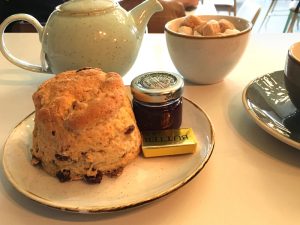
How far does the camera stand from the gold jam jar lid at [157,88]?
1.47ft

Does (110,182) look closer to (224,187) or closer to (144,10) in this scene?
(224,187)

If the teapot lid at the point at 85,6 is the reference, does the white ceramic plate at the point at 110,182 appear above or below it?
below

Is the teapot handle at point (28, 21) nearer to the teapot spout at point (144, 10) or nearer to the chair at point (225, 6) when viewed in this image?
the teapot spout at point (144, 10)

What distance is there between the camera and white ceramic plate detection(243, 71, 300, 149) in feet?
1.50

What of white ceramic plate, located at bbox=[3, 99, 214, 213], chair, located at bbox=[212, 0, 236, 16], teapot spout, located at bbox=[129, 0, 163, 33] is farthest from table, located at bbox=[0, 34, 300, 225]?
chair, located at bbox=[212, 0, 236, 16]

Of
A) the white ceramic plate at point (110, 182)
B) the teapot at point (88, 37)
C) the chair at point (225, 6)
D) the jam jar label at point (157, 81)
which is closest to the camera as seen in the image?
the white ceramic plate at point (110, 182)

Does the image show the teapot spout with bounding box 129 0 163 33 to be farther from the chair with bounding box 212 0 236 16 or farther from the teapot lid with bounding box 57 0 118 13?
the chair with bounding box 212 0 236 16

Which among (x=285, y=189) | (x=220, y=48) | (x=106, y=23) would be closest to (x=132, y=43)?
(x=106, y=23)

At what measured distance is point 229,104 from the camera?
605 millimetres

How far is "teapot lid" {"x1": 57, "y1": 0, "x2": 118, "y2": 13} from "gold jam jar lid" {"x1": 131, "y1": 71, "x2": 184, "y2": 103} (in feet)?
0.66

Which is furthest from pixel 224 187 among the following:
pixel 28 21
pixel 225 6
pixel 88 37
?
pixel 225 6

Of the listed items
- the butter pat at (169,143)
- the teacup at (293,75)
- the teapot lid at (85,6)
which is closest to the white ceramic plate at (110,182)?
the butter pat at (169,143)

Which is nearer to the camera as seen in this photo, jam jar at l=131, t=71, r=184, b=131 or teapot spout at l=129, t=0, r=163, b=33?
jam jar at l=131, t=71, r=184, b=131

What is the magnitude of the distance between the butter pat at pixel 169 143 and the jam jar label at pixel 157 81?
0.07 metres
